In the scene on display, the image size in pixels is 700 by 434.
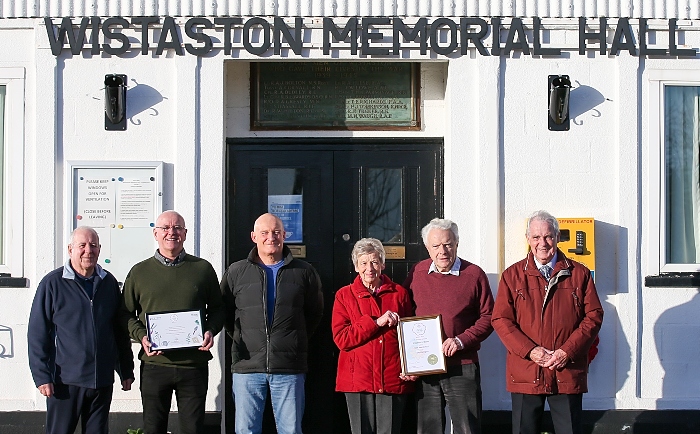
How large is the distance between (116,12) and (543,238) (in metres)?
3.79

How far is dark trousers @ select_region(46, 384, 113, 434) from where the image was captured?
17.5 ft

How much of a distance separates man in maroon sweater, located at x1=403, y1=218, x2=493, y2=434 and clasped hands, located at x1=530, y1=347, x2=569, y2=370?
1.23ft

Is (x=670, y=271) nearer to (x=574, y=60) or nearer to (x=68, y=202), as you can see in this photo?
(x=574, y=60)

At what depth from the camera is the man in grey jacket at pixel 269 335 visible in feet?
18.5

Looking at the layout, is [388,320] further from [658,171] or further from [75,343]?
[658,171]

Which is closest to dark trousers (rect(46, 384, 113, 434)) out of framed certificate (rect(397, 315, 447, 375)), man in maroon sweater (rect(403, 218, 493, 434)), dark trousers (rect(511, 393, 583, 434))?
framed certificate (rect(397, 315, 447, 375))

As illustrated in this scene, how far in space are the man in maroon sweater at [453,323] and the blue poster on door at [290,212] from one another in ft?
5.35

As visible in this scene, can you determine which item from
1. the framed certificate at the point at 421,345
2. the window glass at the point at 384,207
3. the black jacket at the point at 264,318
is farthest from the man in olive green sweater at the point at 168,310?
the window glass at the point at 384,207

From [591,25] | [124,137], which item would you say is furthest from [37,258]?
[591,25]

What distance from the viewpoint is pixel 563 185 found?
661cm

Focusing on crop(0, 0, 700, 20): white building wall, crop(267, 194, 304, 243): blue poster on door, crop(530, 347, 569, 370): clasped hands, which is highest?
crop(0, 0, 700, 20): white building wall

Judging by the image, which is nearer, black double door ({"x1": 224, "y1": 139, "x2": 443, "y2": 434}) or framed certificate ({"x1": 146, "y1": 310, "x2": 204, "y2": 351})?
framed certificate ({"x1": 146, "y1": 310, "x2": 204, "y2": 351})

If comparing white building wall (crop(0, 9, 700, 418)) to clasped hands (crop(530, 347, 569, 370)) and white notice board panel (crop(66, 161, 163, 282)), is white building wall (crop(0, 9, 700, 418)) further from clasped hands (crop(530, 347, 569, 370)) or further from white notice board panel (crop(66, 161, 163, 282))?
clasped hands (crop(530, 347, 569, 370))

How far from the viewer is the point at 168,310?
18.1 feet
